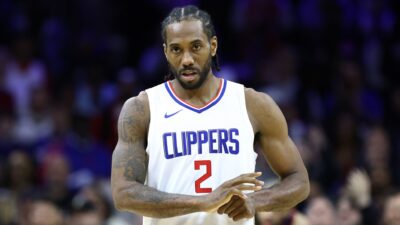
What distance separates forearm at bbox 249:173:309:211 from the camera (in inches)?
223

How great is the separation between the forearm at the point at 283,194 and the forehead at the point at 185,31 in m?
1.03

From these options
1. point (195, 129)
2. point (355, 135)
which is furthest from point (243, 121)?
point (355, 135)

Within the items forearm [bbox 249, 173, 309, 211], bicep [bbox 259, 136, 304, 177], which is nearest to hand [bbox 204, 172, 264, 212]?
forearm [bbox 249, 173, 309, 211]

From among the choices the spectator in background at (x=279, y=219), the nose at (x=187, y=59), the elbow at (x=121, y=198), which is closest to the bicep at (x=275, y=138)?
the nose at (x=187, y=59)

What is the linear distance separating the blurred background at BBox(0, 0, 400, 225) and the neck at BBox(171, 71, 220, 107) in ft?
14.6

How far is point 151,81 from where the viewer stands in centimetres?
1277

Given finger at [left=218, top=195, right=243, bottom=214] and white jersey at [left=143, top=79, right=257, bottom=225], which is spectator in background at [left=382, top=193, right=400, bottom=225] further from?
finger at [left=218, top=195, right=243, bottom=214]

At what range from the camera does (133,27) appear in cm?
1421

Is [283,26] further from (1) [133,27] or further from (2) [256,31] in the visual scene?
(1) [133,27]

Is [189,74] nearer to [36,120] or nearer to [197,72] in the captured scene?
[197,72]

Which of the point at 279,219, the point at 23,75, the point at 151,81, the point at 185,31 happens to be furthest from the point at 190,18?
the point at 23,75

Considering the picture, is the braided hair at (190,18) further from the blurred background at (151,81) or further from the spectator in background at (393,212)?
the blurred background at (151,81)

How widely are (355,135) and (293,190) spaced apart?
6.02 meters

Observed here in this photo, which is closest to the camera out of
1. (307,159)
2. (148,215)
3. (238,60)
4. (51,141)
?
(148,215)
